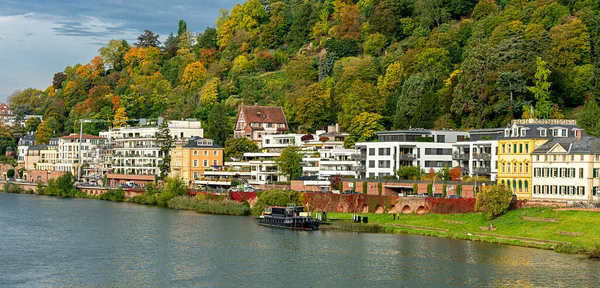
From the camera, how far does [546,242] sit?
67500 mm

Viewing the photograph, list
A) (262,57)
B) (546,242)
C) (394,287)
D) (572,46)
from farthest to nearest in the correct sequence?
(262,57), (572,46), (546,242), (394,287)

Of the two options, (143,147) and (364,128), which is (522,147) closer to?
(364,128)

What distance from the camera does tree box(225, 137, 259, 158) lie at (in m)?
130

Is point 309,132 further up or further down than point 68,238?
further up

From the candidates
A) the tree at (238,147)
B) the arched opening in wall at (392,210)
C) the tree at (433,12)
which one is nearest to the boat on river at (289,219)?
the arched opening in wall at (392,210)

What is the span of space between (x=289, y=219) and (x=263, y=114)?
188 ft

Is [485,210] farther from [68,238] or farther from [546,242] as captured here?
[68,238]

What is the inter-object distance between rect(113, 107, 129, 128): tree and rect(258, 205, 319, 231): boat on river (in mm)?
Result: 86002

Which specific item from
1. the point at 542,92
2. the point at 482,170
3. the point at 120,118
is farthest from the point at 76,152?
the point at 482,170

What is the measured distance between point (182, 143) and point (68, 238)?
56282mm

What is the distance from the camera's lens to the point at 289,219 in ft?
277

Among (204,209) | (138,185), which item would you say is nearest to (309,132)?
(138,185)

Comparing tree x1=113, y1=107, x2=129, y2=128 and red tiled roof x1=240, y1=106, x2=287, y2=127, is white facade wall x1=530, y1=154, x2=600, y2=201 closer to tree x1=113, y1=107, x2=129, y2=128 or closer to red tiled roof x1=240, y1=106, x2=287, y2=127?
red tiled roof x1=240, y1=106, x2=287, y2=127

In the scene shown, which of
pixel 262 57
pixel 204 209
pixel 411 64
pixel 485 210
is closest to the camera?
pixel 485 210
